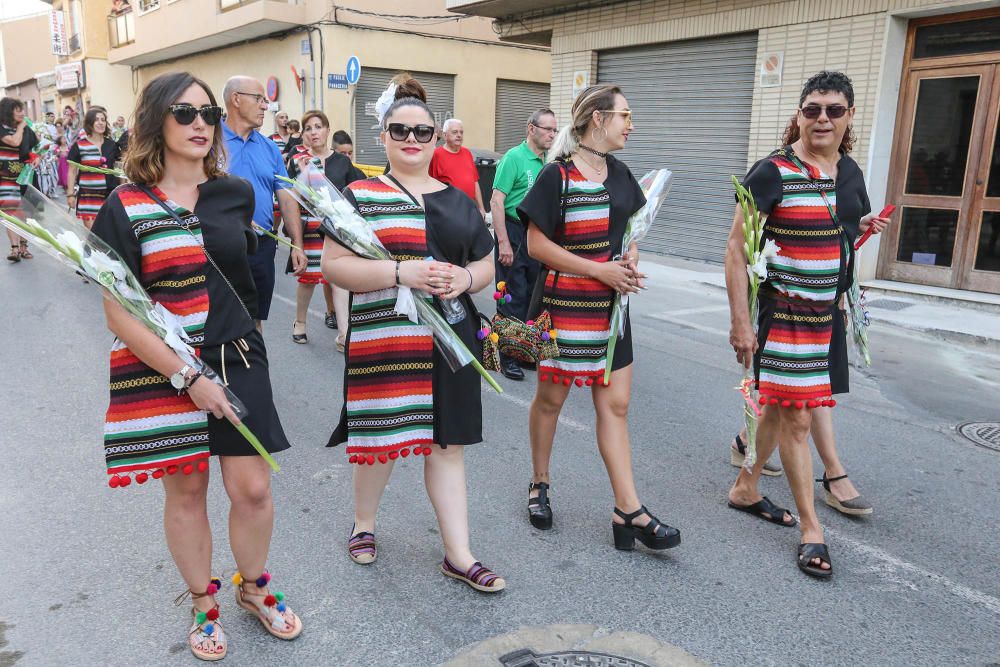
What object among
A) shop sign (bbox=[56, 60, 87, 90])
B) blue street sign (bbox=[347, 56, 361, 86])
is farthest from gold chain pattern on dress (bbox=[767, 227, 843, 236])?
shop sign (bbox=[56, 60, 87, 90])

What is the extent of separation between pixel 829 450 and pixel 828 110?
5.26 feet

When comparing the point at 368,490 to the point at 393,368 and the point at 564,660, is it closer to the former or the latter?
the point at 393,368

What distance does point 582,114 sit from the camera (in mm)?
3359

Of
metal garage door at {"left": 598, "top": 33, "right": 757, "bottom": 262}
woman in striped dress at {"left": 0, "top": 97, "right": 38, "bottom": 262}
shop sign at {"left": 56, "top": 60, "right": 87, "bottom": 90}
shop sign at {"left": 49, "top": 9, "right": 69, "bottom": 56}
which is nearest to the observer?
woman in striped dress at {"left": 0, "top": 97, "right": 38, "bottom": 262}

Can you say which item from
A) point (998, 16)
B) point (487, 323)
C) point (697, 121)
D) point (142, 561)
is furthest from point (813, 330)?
point (697, 121)

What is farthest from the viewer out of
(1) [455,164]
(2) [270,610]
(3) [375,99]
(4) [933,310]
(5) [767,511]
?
(3) [375,99]

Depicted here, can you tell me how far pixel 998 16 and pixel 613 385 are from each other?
800 centimetres

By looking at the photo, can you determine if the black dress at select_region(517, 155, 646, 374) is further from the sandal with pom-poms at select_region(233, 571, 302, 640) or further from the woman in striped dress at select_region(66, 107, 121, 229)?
the woman in striped dress at select_region(66, 107, 121, 229)

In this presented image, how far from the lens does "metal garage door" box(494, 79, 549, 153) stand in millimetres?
21000

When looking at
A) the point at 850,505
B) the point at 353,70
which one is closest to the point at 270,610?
the point at 850,505

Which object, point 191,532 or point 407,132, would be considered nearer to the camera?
point 191,532

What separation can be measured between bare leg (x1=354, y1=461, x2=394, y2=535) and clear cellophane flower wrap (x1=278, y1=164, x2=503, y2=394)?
570 mm

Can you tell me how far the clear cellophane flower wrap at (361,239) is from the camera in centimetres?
276

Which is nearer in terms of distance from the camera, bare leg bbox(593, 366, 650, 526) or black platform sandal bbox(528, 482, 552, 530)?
bare leg bbox(593, 366, 650, 526)
